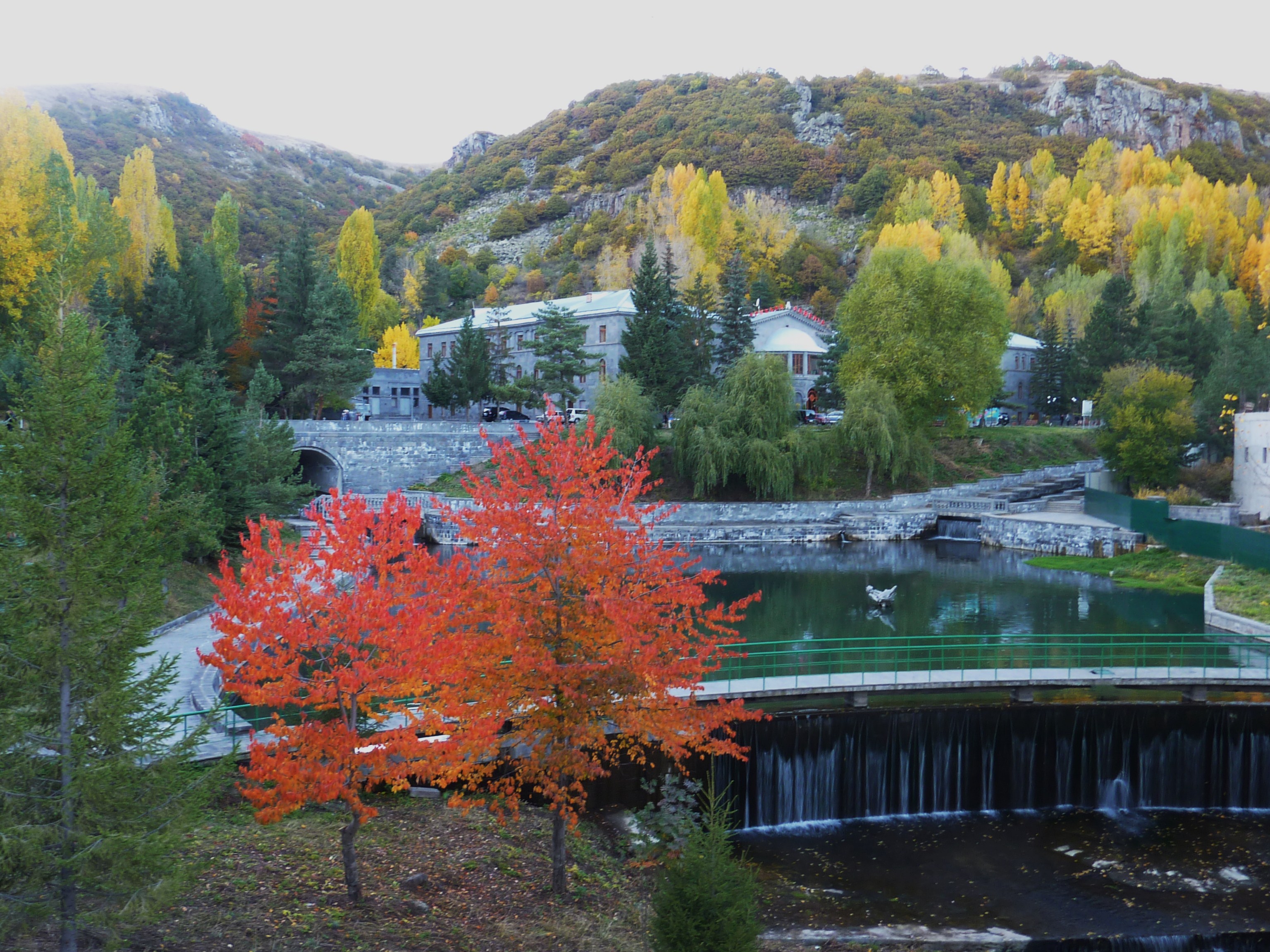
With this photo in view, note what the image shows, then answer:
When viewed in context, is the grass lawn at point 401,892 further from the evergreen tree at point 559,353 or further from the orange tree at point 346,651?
the evergreen tree at point 559,353

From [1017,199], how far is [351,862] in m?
113

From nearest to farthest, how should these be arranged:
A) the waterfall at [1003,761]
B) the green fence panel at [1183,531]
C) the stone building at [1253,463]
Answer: the waterfall at [1003,761] → the green fence panel at [1183,531] → the stone building at [1253,463]

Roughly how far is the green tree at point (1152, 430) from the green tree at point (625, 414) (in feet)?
73.2

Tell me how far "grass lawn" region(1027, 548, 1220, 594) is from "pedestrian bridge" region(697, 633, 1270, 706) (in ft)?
43.0

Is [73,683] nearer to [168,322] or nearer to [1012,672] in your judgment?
[1012,672]

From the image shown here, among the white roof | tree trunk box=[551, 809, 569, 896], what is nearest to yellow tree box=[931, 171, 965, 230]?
the white roof

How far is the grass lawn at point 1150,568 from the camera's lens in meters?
35.9

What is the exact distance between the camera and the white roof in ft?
211

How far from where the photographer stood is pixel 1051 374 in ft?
227

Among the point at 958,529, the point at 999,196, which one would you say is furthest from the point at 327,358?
the point at 999,196

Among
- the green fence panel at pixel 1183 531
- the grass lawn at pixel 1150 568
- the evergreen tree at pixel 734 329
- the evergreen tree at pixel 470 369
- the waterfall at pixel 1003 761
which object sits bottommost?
the waterfall at pixel 1003 761

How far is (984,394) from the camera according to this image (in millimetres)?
54969

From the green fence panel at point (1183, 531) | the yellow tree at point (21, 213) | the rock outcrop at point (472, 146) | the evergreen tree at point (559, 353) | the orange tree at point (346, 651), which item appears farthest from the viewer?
the rock outcrop at point (472, 146)

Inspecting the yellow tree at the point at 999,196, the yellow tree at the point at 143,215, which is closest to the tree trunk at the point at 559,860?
the yellow tree at the point at 143,215
